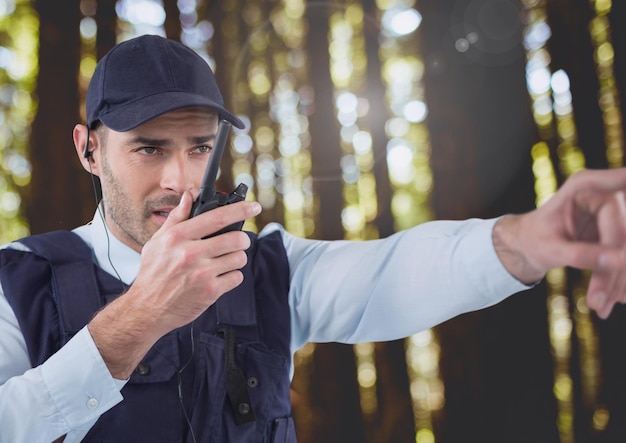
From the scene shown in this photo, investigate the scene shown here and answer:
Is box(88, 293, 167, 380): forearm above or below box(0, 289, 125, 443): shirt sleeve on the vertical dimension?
above

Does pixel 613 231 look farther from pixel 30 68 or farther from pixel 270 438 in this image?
pixel 30 68

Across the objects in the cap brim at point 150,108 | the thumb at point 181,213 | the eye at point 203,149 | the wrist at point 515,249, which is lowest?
the wrist at point 515,249

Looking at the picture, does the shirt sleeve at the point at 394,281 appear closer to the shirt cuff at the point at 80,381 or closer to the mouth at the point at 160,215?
the mouth at the point at 160,215

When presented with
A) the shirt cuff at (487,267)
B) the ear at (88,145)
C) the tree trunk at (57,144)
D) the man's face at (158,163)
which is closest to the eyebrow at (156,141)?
the man's face at (158,163)

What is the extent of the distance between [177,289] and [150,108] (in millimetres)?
316

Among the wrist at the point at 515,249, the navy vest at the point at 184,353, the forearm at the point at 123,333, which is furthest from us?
the navy vest at the point at 184,353

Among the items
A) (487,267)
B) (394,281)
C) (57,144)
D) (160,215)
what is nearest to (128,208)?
(160,215)

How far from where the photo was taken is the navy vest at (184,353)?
86 centimetres

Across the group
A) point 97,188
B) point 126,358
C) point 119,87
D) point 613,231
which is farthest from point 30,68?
point 613,231

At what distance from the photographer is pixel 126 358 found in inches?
29.5

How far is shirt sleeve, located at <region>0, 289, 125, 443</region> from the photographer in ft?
2.42

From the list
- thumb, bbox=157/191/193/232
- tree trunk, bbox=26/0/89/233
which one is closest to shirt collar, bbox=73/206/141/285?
thumb, bbox=157/191/193/232

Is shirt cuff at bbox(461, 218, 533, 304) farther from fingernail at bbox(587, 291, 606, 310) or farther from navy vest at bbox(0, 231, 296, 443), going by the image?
navy vest at bbox(0, 231, 296, 443)

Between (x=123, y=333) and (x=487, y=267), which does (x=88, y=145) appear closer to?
(x=123, y=333)
